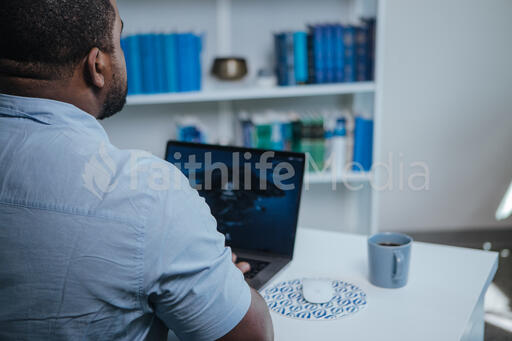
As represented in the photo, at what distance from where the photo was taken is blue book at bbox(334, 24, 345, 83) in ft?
7.74

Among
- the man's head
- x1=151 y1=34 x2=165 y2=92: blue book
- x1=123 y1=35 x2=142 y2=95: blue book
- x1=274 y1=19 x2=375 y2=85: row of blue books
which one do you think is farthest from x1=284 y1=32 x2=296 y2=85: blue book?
the man's head

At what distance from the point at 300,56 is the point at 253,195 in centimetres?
133

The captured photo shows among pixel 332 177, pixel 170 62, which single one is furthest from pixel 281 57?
pixel 332 177

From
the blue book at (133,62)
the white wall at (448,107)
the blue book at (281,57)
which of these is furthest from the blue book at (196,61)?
the white wall at (448,107)

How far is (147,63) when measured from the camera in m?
2.35

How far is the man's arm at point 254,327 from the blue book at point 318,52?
175 cm

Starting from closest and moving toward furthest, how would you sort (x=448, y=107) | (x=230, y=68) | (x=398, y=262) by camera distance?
(x=398, y=262), (x=230, y=68), (x=448, y=107)

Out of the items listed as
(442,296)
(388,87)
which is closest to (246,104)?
(388,87)

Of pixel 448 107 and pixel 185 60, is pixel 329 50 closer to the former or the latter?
pixel 185 60

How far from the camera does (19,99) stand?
73 centimetres

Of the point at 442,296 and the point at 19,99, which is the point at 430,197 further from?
the point at 19,99

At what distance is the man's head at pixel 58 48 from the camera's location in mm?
705

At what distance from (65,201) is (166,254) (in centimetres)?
15

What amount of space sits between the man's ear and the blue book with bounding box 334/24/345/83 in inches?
68.5
